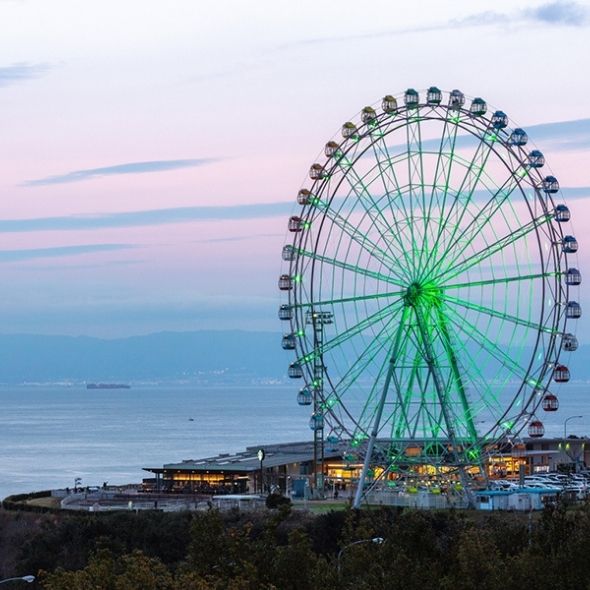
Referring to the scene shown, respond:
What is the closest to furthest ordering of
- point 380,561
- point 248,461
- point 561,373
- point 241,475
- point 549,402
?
point 380,561 < point 549,402 < point 561,373 < point 241,475 < point 248,461

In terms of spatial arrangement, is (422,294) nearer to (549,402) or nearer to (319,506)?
(549,402)

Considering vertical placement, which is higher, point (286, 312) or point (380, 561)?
point (286, 312)

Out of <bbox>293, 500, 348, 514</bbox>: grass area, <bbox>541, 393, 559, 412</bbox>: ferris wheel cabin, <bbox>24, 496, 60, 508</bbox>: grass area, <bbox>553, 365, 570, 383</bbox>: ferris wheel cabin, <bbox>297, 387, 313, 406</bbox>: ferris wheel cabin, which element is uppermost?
<bbox>297, 387, 313, 406</bbox>: ferris wheel cabin

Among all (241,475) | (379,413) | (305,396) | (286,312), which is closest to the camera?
(379,413)

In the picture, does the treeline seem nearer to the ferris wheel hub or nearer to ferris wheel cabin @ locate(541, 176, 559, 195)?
the ferris wheel hub

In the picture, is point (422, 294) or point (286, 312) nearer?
point (422, 294)

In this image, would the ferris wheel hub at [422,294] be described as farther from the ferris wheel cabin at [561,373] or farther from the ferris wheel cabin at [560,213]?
the ferris wheel cabin at [560,213]

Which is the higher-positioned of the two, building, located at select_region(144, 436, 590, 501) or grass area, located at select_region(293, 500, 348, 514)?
building, located at select_region(144, 436, 590, 501)

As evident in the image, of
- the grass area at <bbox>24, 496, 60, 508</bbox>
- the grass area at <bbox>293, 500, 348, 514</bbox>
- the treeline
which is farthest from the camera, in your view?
the grass area at <bbox>24, 496, 60, 508</bbox>

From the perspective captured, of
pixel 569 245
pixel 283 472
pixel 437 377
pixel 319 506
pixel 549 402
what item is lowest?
pixel 319 506

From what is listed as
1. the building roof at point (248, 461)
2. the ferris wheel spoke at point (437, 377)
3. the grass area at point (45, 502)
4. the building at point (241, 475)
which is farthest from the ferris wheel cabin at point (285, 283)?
the building roof at point (248, 461)

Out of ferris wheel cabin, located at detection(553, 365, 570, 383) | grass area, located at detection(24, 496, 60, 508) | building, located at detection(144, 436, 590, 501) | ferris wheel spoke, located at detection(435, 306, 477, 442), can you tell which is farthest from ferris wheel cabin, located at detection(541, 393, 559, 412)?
grass area, located at detection(24, 496, 60, 508)

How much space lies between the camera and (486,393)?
195ft

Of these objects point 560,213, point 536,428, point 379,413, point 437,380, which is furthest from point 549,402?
point 379,413
